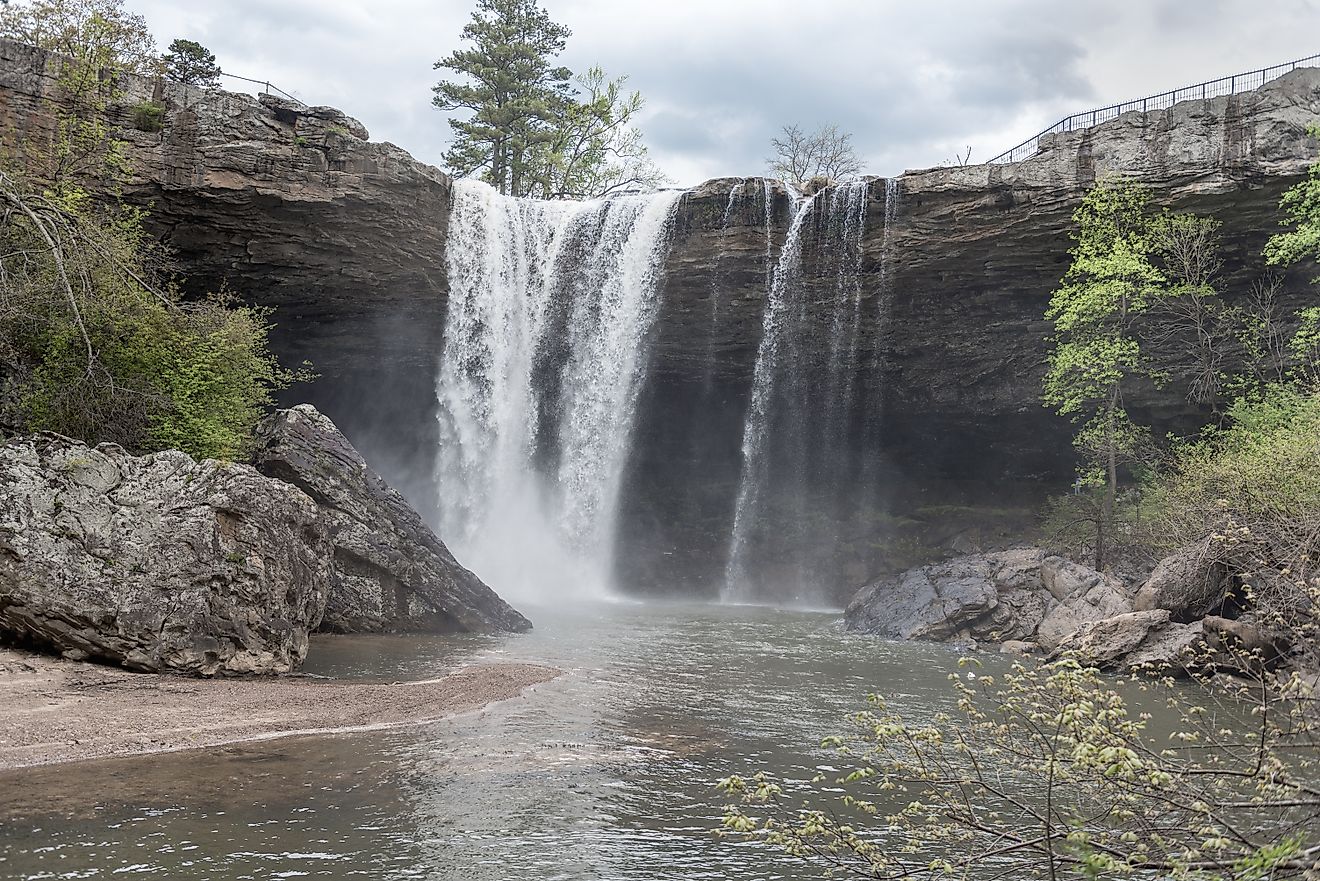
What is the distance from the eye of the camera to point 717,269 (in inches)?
955

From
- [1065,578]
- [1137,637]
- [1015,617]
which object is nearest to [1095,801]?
[1137,637]

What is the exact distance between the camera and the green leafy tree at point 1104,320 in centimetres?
2128

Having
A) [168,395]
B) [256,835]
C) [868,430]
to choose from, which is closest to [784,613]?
[868,430]

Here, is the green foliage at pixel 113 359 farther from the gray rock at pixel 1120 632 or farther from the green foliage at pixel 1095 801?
the gray rock at pixel 1120 632

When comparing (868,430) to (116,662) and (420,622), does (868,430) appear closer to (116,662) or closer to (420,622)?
(420,622)

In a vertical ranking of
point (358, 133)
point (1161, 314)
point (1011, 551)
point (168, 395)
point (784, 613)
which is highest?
point (358, 133)

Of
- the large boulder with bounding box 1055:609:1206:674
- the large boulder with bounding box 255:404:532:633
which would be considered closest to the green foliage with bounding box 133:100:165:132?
the large boulder with bounding box 255:404:532:633

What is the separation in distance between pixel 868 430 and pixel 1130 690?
53.8 feet

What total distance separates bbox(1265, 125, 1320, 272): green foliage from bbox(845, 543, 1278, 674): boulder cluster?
26.2 feet

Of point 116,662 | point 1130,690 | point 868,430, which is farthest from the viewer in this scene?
point 868,430

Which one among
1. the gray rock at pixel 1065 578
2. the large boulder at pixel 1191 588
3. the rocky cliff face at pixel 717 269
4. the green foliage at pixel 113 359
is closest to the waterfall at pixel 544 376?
the rocky cliff face at pixel 717 269

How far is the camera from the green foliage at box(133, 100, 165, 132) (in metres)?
19.9

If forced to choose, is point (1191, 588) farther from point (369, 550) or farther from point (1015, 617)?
point (369, 550)

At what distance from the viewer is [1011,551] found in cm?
2053
